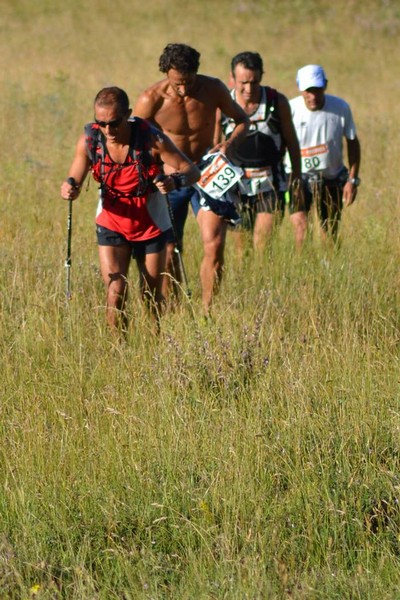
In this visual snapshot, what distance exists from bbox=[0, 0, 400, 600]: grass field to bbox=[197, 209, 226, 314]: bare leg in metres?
0.10

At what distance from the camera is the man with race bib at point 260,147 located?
8.77 meters

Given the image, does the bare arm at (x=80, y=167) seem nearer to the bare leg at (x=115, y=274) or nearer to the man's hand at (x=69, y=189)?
the man's hand at (x=69, y=189)

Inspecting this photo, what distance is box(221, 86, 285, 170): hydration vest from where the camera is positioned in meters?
8.87

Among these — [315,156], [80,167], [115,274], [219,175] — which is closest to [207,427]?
[115,274]

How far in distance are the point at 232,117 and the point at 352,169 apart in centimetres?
175

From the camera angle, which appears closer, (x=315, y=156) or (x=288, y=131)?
(x=288, y=131)

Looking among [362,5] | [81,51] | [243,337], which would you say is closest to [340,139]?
[243,337]

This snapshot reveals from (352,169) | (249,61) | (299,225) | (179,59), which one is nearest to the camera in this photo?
(179,59)

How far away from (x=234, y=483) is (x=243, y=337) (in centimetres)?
160

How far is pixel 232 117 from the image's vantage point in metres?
8.35

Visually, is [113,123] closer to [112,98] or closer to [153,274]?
[112,98]

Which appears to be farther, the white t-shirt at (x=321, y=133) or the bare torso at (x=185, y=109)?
the white t-shirt at (x=321, y=133)

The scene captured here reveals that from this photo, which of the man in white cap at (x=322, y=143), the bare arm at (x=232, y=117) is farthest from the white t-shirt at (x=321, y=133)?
the bare arm at (x=232, y=117)

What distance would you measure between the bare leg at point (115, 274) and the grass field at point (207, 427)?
12cm
